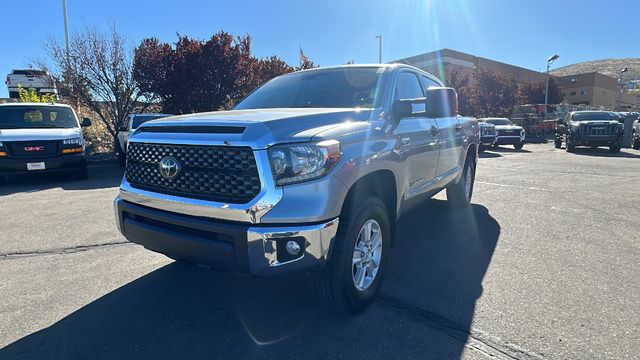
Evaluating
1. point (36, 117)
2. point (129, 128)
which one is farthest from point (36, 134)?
point (129, 128)

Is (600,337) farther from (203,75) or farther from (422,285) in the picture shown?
(203,75)

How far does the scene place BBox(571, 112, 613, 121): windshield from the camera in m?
17.5

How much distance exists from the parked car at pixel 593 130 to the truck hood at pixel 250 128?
17495 mm

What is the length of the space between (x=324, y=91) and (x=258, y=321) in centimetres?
216

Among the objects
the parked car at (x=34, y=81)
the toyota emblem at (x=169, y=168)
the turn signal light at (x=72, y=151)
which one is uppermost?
the parked car at (x=34, y=81)

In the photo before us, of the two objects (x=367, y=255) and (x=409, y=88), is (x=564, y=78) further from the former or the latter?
(x=367, y=255)

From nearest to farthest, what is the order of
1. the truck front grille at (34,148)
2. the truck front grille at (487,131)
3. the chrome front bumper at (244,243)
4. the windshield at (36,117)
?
the chrome front bumper at (244,243), the truck front grille at (34,148), the windshield at (36,117), the truck front grille at (487,131)

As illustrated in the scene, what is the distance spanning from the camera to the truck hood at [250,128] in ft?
8.32

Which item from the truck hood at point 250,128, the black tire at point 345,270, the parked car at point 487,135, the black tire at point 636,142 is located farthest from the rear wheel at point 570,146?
the black tire at point 345,270

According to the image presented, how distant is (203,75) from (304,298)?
537 inches

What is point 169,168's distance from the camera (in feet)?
9.27

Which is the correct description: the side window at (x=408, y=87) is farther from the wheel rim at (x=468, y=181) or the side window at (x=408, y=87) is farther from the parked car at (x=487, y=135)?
the parked car at (x=487, y=135)

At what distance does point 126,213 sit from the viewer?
3152 millimetres

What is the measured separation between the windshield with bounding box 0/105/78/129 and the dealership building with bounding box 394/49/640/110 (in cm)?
3416
